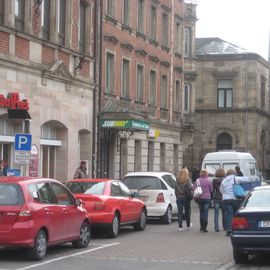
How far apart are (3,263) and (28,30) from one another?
13.2 metres

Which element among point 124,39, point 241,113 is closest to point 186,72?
point 241,113

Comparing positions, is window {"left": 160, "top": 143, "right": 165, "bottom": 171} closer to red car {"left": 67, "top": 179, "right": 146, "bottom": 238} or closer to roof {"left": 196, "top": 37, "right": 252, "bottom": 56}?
red car {"left": 67, "top": 179, "right": 146, "bottom": 238}

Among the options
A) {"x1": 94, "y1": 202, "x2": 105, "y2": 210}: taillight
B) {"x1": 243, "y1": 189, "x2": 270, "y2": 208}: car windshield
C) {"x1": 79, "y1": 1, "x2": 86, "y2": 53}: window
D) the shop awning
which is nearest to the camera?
{"x1": 243, "y1": 189, "x2": 270, "y2": 208}: car windshield

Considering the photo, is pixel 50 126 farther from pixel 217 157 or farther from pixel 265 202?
pixel 265 202

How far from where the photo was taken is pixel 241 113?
190 ft

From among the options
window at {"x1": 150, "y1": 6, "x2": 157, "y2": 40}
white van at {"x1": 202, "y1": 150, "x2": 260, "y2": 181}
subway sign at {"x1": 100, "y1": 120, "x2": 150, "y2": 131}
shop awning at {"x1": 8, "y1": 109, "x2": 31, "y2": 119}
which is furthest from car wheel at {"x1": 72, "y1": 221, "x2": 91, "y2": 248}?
window at {"x1": 150, "y1": 6, "x2": 157, "y2": 40}

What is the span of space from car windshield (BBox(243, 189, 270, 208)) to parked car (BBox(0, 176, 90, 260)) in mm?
3535

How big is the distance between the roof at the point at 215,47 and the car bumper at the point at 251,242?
46.3 m

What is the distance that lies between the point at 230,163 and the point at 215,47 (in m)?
30.3

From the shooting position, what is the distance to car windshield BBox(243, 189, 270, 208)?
44.0 ft

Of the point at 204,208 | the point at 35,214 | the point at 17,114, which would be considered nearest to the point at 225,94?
the point at 17,114

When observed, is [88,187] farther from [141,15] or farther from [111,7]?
[141,15]

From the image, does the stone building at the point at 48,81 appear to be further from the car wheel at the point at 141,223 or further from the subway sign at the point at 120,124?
the car wheel at the point at 141,223

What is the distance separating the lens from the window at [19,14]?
24.4 meters
